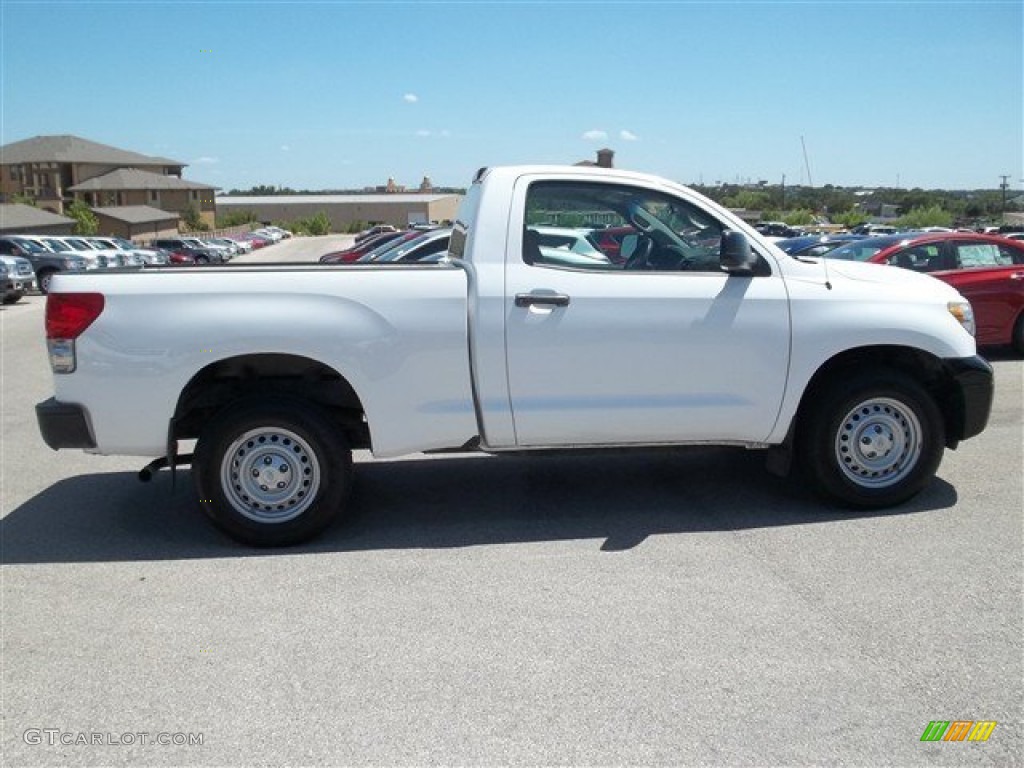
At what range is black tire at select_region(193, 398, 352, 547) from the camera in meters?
5.16

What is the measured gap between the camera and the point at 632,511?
227 inches

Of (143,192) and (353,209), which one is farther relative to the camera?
(353,209)

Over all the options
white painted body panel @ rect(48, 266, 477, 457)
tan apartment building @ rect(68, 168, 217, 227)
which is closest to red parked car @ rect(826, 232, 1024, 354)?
white painted body panel @ rect(48, 266, 477, 457)

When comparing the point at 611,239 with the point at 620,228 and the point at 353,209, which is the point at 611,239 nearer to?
the point at 620,228

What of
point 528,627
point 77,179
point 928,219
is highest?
point 77,179

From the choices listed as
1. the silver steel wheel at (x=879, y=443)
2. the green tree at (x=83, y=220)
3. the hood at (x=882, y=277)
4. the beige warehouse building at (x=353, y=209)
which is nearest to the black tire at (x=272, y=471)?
the silver steel wheel at (x=879, y=443)

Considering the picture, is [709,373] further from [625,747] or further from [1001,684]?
[625,747]

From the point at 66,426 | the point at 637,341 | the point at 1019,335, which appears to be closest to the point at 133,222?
the point at 1019,335

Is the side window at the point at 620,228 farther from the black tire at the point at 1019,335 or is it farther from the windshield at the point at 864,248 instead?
the black tire at the point at 1019,335

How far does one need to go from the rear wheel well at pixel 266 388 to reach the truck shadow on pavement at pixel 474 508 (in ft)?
1.62

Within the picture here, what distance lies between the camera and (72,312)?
16.3ft

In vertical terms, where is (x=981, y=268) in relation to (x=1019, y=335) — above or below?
above

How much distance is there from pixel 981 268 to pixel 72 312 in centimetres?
1036

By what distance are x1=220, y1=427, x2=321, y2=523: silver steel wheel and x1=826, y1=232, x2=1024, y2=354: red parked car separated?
335 inches
